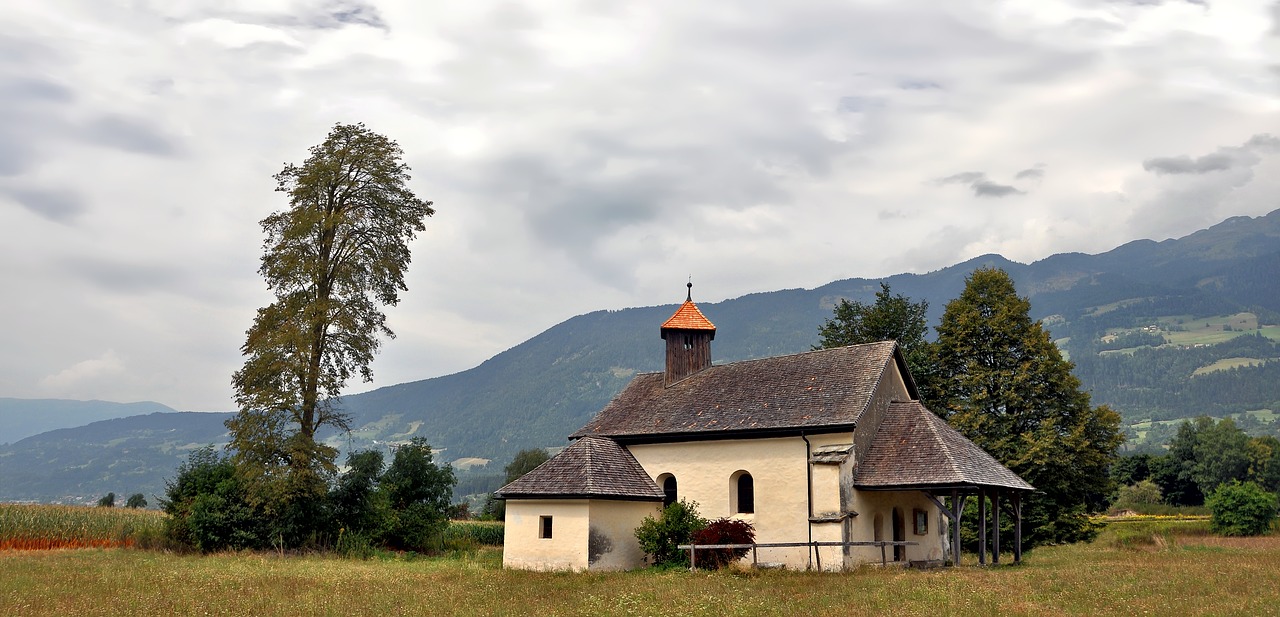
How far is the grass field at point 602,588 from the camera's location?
18.1m

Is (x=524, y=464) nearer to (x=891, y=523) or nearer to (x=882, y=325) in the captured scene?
(x=882, y=325)

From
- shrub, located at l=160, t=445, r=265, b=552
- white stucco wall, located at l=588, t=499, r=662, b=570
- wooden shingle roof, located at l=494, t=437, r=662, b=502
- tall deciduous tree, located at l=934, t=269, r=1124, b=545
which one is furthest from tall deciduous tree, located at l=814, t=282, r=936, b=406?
shrub, located at l=160, t=445, r=265, b=552

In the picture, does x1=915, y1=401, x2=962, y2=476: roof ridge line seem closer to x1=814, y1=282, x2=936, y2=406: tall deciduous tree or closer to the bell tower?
the bell tower

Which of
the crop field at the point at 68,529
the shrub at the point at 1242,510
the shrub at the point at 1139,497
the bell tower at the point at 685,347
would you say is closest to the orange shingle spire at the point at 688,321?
the bell tower at the point at 685,347

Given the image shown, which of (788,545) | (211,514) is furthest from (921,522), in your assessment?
(211,514)

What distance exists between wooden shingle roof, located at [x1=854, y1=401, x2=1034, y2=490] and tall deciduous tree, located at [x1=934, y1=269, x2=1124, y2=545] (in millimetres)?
7329

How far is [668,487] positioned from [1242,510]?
33.2 metres

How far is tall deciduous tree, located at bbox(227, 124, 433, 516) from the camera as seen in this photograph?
A: 104 ft

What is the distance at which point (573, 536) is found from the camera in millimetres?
29641

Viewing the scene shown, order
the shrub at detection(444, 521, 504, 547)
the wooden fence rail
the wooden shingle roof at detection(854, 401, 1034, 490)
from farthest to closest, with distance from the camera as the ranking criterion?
the shrub at detection(444, 521, 504, 547) < the wooden shingle roof at detection(854, 401, 1034, 490) < the wooden fence rail

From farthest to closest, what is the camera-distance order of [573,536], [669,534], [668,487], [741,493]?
[668,487], [741,493], [669,534], [573,536]

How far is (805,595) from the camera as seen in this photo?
2078 cm

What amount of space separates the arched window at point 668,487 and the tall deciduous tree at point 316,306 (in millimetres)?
11725

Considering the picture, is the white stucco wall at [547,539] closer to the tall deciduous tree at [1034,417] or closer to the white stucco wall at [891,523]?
the white stucco wall at [891,523]
